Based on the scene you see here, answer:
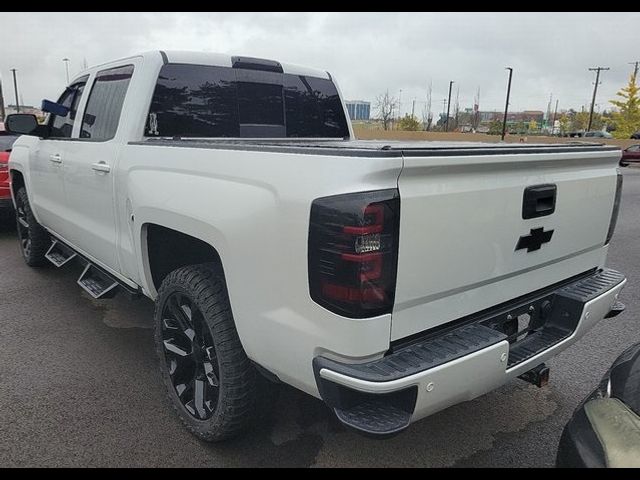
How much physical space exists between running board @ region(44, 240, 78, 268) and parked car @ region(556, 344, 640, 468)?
386cm

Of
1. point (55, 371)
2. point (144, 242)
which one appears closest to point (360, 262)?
point (144, 242)

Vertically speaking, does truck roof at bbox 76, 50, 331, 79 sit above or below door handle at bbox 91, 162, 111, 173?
Result: above

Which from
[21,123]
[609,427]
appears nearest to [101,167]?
[21,123]

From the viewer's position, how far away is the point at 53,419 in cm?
288

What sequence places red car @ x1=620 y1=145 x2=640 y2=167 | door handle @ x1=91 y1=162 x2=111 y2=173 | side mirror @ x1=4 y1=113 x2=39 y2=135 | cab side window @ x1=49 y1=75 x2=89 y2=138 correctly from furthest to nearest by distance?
red car @ x1=620 y1=145 x2=640 y2=167, cab side window @ x1=49 y1=75 x2=89 y2=138, side mirror @ x1=4 y1=113 x2=39 y2=135, door handle @ x1=91 y1=162 x2=111 y2=173

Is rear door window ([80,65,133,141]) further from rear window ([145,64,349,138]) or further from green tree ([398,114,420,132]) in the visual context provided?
green tree ([398,114,420,132])

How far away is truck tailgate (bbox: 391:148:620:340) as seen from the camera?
191cm

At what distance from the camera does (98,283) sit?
3.89 metres

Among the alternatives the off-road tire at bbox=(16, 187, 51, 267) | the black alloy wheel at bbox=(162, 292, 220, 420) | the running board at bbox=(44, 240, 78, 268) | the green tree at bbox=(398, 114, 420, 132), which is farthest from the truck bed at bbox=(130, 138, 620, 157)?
the green tree at bbox=(398, 114, 420, 132)

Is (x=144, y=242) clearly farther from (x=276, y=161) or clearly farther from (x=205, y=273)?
(x=276, y=161)

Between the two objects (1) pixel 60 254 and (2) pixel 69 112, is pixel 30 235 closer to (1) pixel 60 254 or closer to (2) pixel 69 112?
(1) pixel 60 254

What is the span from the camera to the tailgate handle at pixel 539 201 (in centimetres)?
229

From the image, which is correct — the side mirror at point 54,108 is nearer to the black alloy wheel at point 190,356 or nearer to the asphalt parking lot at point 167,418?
the asphalt parking lot at point 167,418
